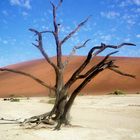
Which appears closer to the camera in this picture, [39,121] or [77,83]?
[39,121]

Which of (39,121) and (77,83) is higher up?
(39,121)

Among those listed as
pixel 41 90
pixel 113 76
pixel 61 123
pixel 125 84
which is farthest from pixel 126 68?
pixel 61 123

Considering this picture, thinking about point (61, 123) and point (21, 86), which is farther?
point (21, 86)

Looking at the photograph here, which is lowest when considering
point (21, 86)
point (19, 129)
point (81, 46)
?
point (21, 86)

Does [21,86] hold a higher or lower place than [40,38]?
lower

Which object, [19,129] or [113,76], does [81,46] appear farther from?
[113,76]

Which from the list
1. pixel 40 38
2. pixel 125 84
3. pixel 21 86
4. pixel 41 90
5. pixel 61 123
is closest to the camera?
pixel 61 123

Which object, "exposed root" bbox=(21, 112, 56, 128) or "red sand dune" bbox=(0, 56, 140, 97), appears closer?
"exposed root" bbox=(21, 112, 56, 128)

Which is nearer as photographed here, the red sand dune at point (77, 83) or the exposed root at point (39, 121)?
the exposed root at point (39, 121)

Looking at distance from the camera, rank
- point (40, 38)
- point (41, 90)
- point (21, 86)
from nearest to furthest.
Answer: point (40, 38) < point (41, 90) < point (21, 86)

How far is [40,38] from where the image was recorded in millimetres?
13125

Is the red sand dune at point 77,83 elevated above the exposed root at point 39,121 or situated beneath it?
situated beneath

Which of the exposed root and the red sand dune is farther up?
the exposed root

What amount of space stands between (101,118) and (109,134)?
463 cm
